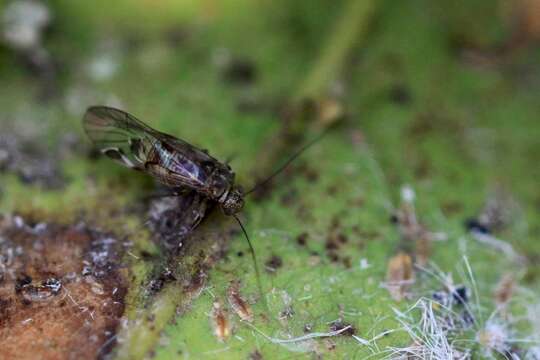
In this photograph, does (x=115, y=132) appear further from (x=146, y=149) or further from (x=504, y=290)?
(x=504, y=290)

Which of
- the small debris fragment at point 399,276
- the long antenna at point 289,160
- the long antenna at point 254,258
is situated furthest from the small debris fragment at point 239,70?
the small debris fragment at point 399,276

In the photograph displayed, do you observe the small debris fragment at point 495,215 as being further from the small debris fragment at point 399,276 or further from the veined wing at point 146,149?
the veined wing at point 146,149

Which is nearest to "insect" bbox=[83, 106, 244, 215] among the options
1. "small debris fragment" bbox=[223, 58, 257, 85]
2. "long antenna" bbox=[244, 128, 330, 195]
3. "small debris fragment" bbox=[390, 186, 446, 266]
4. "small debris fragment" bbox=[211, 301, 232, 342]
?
"long antenna" bbox=[244, 128, 330, 195]

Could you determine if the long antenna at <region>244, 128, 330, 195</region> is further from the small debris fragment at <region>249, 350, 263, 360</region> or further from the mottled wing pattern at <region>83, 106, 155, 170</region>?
the small debris fragment at <region>249, 350, 263, 360</region>

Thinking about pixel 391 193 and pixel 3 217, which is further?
pixel 391 193

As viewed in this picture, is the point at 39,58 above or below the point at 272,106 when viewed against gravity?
above

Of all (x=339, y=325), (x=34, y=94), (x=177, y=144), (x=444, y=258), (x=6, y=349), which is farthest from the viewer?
(x=34, y=94)

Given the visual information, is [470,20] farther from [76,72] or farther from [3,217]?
[3,217]

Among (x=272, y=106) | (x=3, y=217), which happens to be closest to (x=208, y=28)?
(x=272, y=106)
